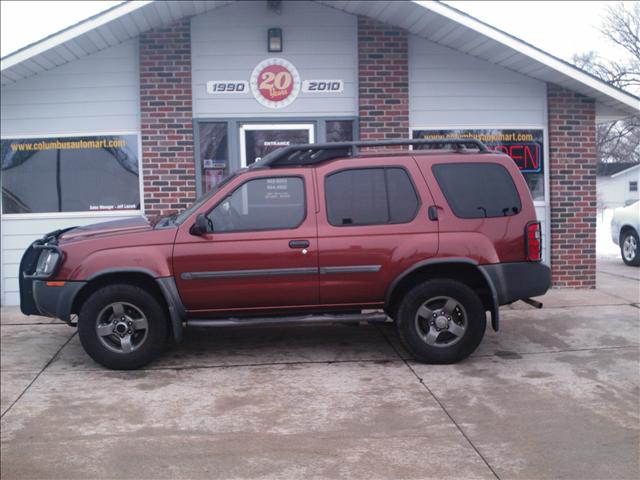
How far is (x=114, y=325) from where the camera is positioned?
6.31 m

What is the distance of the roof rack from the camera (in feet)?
21.4

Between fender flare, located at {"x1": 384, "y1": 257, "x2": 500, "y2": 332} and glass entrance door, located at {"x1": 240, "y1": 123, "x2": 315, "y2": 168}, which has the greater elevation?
glass entrance door, located at {"x1": 240, "y1": 123, "x2": 315, "y2": 168}

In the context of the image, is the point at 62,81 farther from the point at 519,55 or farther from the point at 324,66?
the point at 519,55

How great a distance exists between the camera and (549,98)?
10.2 meters

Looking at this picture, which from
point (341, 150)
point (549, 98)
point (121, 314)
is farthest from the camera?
point (549, 98)

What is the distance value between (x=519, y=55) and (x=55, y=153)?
653cm

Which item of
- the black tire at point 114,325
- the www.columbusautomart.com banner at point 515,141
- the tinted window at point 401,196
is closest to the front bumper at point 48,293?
the black tire at point 114,325

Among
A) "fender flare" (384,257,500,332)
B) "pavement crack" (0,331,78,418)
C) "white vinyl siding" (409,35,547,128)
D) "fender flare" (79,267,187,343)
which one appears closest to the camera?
"pavement crack" (0,331,78,418)

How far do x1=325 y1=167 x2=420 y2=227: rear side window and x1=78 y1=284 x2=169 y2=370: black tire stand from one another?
183 centimetres

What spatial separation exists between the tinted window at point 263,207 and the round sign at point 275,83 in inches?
143

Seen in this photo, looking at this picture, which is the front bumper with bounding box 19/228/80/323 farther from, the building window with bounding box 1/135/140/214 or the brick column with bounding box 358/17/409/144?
the brick column with bounding box 358/17/409/144

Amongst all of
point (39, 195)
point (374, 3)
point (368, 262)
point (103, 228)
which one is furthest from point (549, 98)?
point (39, 195)

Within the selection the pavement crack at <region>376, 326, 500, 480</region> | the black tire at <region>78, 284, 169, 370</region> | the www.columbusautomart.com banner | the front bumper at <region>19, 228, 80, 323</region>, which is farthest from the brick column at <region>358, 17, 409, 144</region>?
the front bumper at <region>19, 228, 80, 323</region>

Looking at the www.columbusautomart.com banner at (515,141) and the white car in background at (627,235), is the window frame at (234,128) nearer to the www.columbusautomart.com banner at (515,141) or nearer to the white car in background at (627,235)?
the www.columbusautomart.com banner at (515,141)
